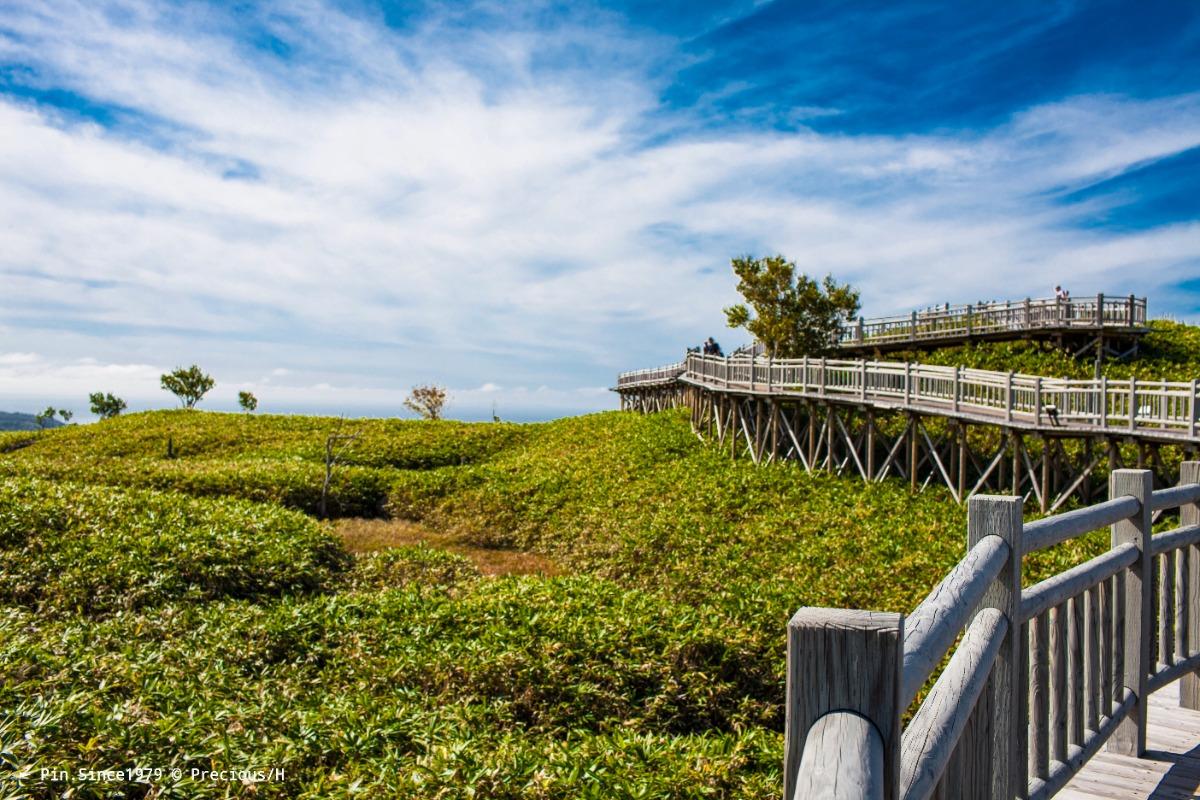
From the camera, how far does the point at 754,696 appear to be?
972cm

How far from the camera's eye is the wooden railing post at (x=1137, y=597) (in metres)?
4.75

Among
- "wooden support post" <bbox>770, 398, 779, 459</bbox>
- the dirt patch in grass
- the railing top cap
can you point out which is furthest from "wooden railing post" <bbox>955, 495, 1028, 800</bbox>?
"wooden support post" <bbox>770, 398, 779, 459</bbox>

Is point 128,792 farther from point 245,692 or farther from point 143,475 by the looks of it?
point 143,475

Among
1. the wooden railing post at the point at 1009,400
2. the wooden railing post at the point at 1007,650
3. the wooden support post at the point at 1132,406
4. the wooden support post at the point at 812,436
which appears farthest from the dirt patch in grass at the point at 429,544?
the wooden railing post at the point at 1007,650

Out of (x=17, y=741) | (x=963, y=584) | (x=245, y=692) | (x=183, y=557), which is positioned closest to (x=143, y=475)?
(x=183, y=557)

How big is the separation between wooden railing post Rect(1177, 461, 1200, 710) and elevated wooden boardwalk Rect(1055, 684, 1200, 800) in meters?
0.33

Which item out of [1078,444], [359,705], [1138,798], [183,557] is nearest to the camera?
[1138,798]

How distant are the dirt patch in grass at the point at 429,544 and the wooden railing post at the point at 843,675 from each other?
1687cm

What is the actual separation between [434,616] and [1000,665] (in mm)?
9436

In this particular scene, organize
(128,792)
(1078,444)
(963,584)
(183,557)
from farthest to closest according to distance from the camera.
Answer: (1078,444)
(183,557)
(128,792)
(963,584)

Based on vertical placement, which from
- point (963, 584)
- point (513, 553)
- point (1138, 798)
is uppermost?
A: point (963, 584)

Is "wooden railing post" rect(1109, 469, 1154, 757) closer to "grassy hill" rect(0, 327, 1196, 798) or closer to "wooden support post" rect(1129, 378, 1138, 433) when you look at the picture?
"grassy hill" rect(0, 327, 1196, 798)

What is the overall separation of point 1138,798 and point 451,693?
6823 mm

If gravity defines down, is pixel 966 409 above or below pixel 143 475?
above
